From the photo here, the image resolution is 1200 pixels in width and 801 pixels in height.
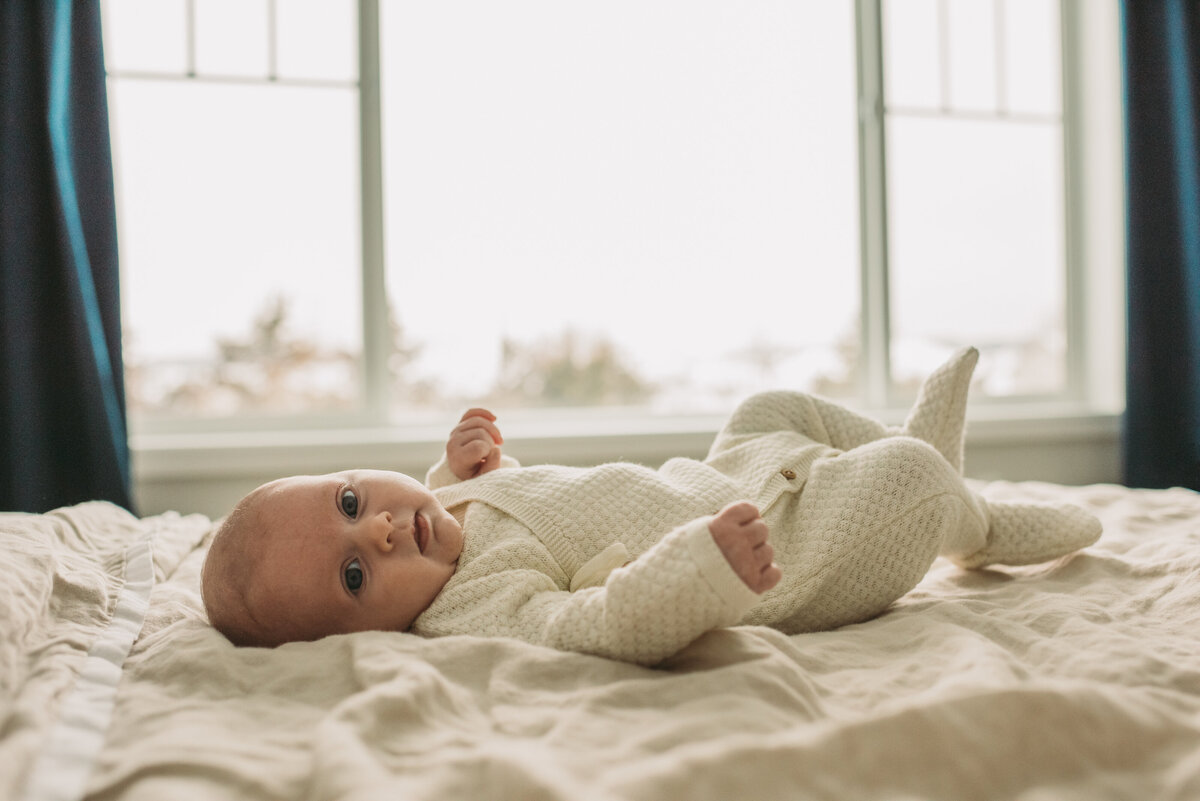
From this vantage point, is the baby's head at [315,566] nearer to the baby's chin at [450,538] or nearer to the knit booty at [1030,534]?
the baby's chin at [450,538]

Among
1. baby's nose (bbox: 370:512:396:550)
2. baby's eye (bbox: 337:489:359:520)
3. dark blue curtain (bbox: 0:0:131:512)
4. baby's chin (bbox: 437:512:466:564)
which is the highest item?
dark blue curtain (bbox: 0:0:131:512)

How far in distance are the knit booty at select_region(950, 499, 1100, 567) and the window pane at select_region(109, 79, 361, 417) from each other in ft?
5.52

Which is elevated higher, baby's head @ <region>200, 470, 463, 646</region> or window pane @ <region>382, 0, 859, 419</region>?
window pane @ <region>382, 0, 859, 419</region>

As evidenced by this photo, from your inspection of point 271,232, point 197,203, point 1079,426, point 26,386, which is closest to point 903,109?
point 1079,426

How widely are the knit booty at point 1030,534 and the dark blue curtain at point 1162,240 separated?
1.64 metres

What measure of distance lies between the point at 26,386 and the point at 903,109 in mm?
2475

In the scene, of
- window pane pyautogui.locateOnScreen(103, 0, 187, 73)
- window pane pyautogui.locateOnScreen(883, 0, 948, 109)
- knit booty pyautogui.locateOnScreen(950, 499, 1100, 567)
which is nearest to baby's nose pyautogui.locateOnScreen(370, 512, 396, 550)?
knit booty pyautogui.locateOnScreen(950, 499, 1100, 567)

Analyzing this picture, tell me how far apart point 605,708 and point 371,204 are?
1.86 meters

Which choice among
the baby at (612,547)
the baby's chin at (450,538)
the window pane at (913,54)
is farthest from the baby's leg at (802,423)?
the window pane at (913,54)

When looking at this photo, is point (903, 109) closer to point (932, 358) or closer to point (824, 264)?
point (824, 264)

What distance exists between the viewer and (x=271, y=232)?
2.32 m

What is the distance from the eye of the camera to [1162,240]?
2486 mm

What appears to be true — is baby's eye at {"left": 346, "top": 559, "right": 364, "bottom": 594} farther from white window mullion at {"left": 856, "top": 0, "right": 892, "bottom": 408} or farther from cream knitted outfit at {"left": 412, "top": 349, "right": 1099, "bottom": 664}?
white window mullion at {"left": 856, "top": 0, "right": 892, "bottom": 408}

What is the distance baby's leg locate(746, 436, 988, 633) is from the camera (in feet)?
3.17
